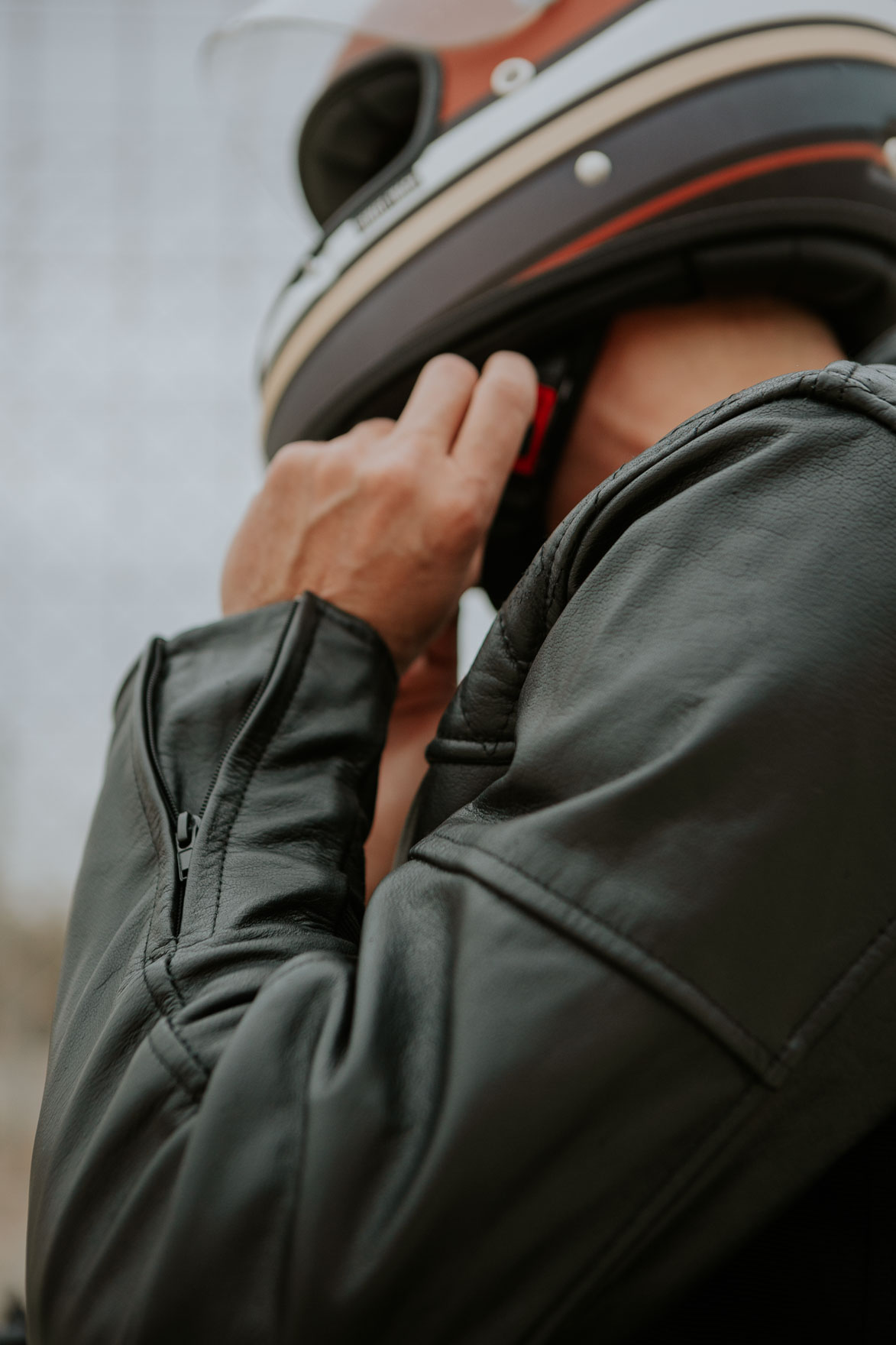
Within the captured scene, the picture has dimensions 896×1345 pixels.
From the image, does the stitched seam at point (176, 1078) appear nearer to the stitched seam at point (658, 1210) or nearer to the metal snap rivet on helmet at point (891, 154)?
the stitched seam at point (658, 1210)

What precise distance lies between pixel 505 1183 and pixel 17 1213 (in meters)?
3.38

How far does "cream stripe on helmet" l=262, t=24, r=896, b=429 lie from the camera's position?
2.87 ft

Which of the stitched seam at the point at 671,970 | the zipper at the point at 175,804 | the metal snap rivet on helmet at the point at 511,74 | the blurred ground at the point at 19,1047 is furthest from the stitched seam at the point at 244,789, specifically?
the blurred ground at the point at 19,1047

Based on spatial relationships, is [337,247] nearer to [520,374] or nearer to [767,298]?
[520,374]

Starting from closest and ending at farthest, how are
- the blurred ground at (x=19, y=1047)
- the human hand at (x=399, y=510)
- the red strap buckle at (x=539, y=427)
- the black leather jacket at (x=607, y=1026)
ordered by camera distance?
the black leather jacket at (x=607, y=1026) < the human hand at (x=399, y=510) < the red strap buckle at (x=539, y=427) < the blurred ground at (x=19, y=1047)

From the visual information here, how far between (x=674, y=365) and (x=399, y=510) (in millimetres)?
265

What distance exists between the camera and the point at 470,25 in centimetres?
97

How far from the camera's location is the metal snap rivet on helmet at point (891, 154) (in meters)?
0.88

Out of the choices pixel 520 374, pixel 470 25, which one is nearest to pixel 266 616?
pixel 520 374

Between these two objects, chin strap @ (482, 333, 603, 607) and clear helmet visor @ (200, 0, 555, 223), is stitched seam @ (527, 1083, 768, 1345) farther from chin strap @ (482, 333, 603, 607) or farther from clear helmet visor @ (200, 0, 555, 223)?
clear helmet visor @ (200, 0, 555, 223)

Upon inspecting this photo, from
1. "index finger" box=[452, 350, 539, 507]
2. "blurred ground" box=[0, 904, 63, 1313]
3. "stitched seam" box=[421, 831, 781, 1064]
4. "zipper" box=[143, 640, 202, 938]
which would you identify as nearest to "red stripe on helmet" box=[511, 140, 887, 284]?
A: "index finger" box=[452, 350, 539, 507]

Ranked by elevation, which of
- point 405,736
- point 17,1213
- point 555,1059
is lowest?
point 17,1213

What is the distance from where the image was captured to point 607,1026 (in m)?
0.41

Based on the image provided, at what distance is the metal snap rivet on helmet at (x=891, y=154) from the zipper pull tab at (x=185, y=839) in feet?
2.46
